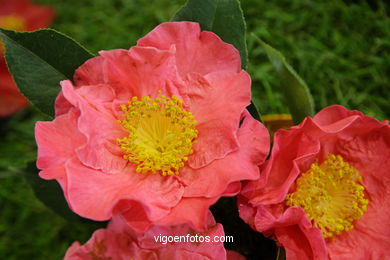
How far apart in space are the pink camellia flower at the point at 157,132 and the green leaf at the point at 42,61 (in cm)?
6

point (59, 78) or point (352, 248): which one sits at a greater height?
point (59, 78)

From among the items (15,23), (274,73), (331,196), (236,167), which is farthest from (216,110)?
(15,23)

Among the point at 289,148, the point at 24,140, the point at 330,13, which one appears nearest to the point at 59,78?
the point at 289,148

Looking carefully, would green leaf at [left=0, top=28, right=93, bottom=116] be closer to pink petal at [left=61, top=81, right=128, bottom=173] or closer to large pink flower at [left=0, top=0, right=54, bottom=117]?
pink petal at [left=61, top=81, right=128, bottom=173]

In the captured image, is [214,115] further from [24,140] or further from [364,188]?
[24,140]

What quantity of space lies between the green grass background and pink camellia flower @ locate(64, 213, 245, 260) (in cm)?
43

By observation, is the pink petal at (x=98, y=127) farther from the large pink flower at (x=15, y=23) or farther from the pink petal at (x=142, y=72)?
the large pink flower at (x=15, y=23)

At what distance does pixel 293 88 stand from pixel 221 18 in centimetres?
13

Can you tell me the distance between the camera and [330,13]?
1159mm

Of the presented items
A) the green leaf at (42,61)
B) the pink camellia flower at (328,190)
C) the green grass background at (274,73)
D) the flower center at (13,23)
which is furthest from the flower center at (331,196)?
the flower center at (13,23)

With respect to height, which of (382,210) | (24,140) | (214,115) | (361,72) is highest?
(214,115)

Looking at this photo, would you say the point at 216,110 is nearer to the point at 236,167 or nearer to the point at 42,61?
the point at 236,167

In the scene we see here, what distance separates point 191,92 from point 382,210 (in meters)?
0.27

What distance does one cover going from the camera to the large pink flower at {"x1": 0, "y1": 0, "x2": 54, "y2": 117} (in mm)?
1152
